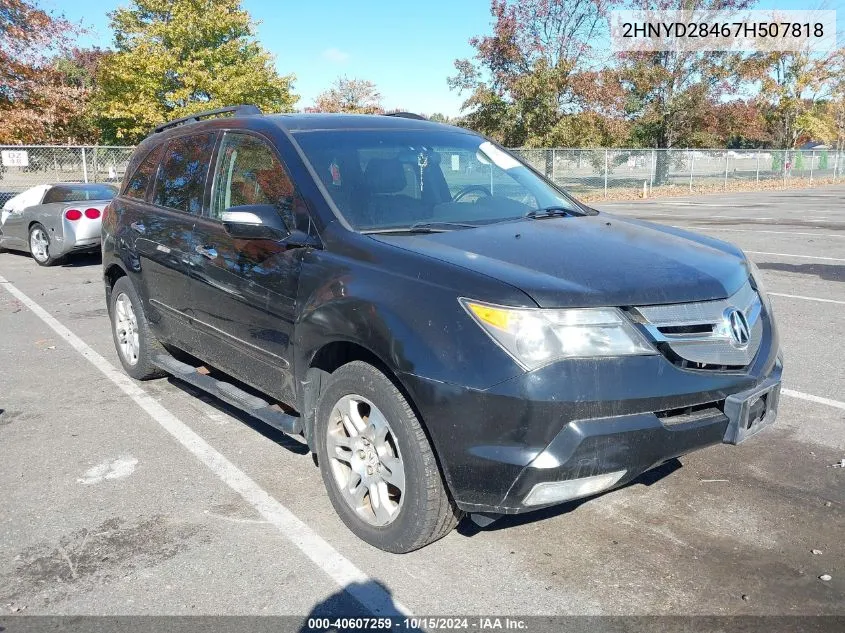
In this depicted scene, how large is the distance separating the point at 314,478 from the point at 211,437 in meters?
0.94

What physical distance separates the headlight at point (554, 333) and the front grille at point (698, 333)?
11 cm

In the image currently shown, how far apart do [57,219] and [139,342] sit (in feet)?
25.0

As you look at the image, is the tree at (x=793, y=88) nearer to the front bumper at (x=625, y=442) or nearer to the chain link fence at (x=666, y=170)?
the chain link fence at (x=666, y=170)

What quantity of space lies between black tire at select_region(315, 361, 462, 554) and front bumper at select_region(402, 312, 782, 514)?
0.09 meters

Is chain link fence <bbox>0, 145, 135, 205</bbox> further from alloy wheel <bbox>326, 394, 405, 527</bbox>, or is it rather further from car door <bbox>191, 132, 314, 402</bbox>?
alloy wheel <bbox>326, 394, 405, 527</bbox>

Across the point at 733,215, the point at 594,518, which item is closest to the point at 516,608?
the point at 594,518

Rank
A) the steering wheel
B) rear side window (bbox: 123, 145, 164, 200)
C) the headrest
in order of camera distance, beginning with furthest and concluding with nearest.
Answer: rear side window (bbox: 123, 145, 164, 200), the steering wheel, the headrest

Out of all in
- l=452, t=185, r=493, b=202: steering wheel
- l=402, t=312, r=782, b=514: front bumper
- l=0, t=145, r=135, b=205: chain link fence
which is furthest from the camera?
l=0, t=145, r=135, b=205: chain link fence

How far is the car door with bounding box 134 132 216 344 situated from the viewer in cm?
448

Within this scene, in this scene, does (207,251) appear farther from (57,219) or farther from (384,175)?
(57,219)

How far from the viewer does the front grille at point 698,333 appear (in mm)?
2775

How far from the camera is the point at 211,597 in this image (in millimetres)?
2896

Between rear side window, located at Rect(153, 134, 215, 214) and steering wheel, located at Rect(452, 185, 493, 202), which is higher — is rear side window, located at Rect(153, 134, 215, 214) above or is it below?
above

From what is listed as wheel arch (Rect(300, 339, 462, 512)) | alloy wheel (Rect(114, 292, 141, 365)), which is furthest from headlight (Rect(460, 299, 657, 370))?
alloy wheel (Rect(114, 292, 141, 365))
